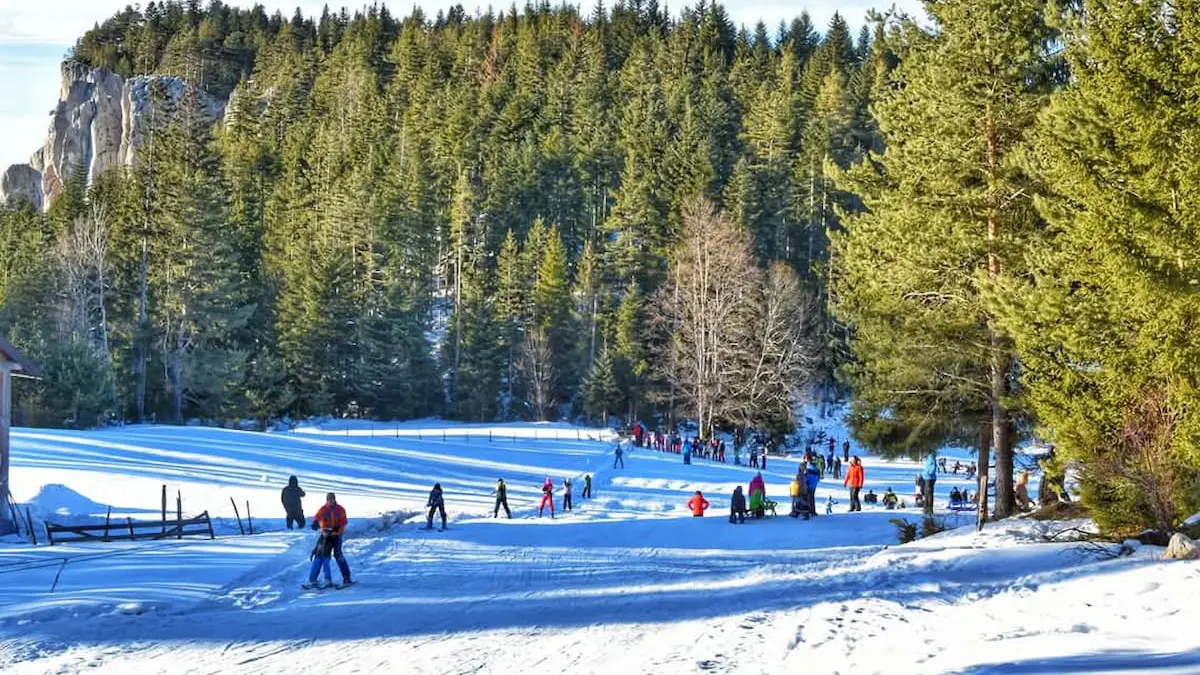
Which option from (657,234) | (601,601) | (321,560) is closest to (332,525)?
(321,560)

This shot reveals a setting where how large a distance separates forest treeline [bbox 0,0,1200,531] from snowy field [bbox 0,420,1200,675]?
9.73 ft

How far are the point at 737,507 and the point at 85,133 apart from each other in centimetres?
12608

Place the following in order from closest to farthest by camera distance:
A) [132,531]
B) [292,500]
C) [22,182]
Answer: [132,531] < [292,500] < [22,182]

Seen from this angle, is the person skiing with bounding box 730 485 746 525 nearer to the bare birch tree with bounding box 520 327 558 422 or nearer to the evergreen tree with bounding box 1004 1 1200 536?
the evergreen tree with bounding box 1004 1 1200 536

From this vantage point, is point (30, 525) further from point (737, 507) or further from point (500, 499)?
point (737, 507)

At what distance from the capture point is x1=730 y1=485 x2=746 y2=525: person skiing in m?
24.0

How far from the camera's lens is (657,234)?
66938 millimetres

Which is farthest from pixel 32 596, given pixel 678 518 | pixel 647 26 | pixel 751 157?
pixel 647 26

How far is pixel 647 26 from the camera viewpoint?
129 meters

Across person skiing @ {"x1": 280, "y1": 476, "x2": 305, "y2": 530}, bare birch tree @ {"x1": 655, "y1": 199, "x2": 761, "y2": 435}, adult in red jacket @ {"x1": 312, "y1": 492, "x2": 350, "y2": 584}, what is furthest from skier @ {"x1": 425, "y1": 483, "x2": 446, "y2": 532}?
bare birch tree @ {"x1": 655, "y1": 199, "x2": 761, "y2": 435}

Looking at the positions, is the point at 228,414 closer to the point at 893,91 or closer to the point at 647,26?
the point at 893,91

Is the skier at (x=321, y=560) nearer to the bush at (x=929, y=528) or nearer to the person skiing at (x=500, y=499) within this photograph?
the person skiing at (x=500, y=499)

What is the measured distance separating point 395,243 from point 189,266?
25365 millimetres

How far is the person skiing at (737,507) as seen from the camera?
2403cm
